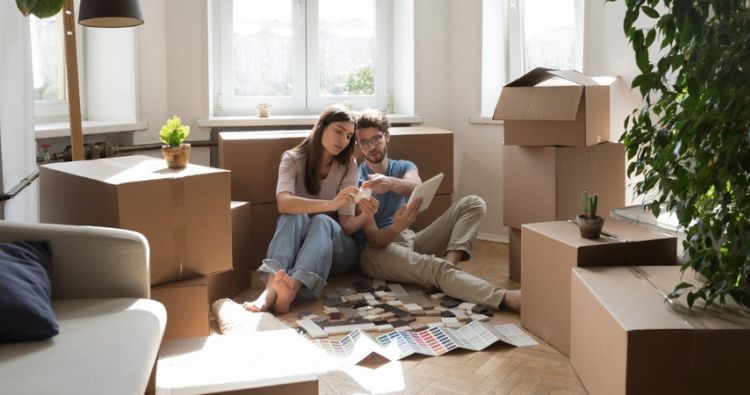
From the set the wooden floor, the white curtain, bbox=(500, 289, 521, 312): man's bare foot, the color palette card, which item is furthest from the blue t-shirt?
the white curtain

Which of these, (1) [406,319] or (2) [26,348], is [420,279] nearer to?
(1) [406,319]

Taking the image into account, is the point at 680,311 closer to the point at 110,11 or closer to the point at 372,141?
the point at 372,141

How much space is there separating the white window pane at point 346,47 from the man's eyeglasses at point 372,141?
5.29 ft

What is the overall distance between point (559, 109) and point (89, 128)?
8.20ft

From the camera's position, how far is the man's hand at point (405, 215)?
3922 millimetres

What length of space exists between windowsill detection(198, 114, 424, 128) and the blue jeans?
1.36 meters

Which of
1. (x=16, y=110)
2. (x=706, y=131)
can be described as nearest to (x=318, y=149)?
(x=16, y=110)

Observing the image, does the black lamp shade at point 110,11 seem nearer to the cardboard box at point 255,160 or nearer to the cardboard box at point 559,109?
the cardboard box at point 255,160

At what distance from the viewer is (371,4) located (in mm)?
5730

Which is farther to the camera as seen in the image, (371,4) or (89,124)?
(371,4)

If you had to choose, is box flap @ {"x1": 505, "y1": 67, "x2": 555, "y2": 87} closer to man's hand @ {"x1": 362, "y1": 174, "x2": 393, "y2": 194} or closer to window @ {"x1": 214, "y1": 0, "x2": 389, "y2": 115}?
man's hand @ {"x1": 362, "y1": 174, "x2": 393, "y2": 194}

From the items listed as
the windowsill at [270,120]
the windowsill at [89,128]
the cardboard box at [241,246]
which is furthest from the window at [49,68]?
the cardboard box at [241,246]

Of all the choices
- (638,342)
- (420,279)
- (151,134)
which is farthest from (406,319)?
(151,134)

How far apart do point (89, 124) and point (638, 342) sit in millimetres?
3431
